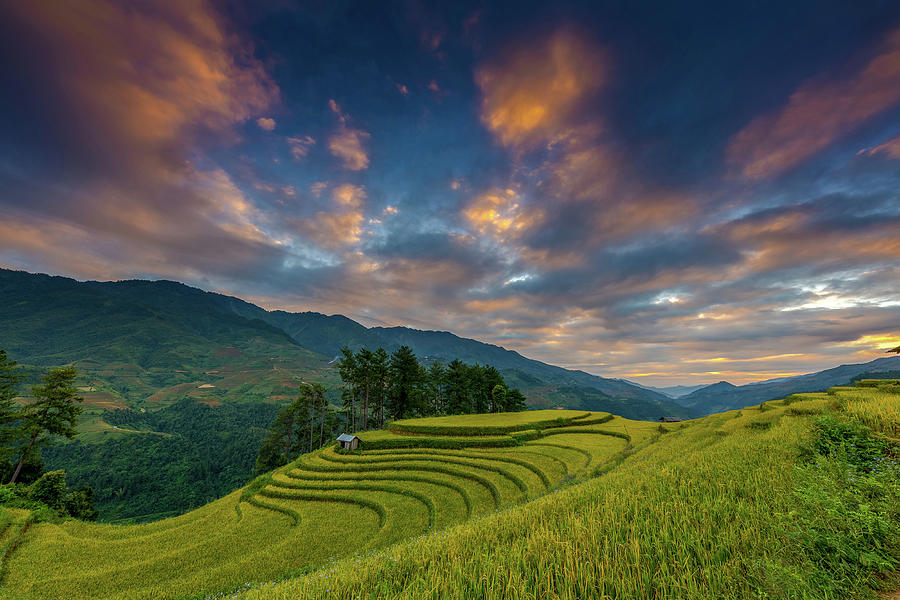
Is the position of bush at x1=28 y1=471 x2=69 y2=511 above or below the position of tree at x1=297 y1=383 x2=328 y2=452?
below

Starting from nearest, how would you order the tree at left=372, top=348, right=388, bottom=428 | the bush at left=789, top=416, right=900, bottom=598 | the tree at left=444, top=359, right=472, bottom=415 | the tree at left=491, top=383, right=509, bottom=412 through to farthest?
1. the bush at left=789, top=416, right=900, bottom=598
2. the tree at left=372, top=348, right=388, bottom=428
3. the tree at left=491, top=383, right=509, bottom=412
4. the tree at left=444, top=359, right=472, bottom=415

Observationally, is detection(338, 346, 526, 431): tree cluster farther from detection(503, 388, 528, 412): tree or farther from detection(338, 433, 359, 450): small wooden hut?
detection(338, 433, 359, 450): small wooden hut

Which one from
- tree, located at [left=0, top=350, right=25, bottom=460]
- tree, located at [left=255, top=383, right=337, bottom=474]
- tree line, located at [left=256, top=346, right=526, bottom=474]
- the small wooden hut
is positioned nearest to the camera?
tree, located at [left=0, top=350, right=25, bottom=460]

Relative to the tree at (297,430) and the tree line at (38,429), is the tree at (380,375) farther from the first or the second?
the tree line at (38,429)

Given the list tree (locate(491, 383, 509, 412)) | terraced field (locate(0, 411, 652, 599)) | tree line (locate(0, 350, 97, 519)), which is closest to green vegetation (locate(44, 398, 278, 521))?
tree line (locate(0, 350, 97, 519))

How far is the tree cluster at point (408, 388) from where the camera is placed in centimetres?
4988

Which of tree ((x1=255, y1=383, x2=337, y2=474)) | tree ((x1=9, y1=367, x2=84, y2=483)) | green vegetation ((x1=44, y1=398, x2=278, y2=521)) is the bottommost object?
green vegetation ((x1=44, y1=398, x2=278, y2=521))

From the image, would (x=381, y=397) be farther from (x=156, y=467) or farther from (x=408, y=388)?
(x=156, y=467)

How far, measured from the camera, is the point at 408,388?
2037 inches

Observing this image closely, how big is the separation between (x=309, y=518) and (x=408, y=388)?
31.8 meters

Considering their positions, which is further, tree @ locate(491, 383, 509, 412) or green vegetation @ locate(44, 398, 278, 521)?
green vegetation @ locate(44, 398, 278, 521)

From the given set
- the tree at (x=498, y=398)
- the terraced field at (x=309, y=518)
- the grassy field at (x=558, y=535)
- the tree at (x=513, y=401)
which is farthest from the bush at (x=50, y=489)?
the tree at (x=513, y=401)

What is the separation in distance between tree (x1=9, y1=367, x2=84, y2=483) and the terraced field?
14740 millimetres

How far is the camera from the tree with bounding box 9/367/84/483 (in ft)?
89.1
